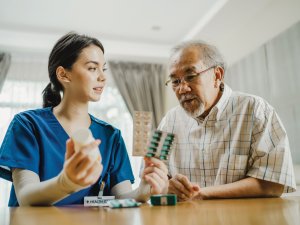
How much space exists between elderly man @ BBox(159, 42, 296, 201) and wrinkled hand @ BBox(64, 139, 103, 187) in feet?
2.01

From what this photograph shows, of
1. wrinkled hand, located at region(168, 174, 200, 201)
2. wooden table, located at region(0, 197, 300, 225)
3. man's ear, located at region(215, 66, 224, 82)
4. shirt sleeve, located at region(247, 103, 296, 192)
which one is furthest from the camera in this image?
man's ear, located at region(215, 66, 224, 82)

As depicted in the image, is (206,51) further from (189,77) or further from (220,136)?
(220,136)

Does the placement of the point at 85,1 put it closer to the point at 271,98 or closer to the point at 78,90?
the point at 271,98

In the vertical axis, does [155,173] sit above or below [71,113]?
below

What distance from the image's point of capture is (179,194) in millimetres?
1214

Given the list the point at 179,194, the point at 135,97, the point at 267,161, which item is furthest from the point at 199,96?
the point at 135,97

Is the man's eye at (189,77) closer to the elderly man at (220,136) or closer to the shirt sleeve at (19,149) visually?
the elderly man at (220,136)

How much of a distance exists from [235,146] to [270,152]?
18 cm

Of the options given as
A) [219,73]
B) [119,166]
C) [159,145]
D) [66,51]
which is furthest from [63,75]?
[219,73]

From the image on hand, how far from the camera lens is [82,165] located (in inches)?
28.7

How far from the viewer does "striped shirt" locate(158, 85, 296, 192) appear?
1451mm

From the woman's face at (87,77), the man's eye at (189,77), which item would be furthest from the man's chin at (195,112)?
the woman's face at (87,77)

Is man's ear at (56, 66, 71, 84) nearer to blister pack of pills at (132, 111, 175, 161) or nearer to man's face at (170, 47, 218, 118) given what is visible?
blister pack of pills at (132, 111, 175, 161)

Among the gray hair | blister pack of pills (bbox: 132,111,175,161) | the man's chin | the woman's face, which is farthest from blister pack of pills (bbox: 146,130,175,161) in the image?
the gray hair
